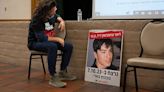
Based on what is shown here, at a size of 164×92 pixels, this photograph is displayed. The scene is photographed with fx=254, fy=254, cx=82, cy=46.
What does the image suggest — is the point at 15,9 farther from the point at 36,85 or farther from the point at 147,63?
the point at 147,63

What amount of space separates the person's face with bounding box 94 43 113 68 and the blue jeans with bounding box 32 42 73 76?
0.37m

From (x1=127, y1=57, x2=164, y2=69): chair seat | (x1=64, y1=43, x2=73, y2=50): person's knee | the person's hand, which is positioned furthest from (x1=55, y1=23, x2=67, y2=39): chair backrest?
(x1=127, y1=57, x2=164, y2=69): chair seat

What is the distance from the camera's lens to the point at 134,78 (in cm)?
308

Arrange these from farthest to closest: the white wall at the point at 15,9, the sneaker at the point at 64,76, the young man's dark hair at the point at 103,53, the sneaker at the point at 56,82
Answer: the white wall at the point at 15,9
the sneaker at the point at 64,76
the young man's dark hair at the point at 103,53
the sneaker at the point at 56,82

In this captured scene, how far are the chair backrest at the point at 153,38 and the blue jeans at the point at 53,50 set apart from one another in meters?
0.97

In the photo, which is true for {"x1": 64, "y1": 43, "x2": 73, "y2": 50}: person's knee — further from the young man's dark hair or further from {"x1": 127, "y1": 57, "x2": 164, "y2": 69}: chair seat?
{"x1": 127, "y1": 57, "x2": 164, "y2": 69}: chair seat

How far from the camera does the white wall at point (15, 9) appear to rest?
4.77 metres

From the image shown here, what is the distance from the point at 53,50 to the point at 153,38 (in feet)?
3.81

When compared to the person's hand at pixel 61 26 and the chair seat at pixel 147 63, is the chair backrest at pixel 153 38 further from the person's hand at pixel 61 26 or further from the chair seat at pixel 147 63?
the person's hand at pixel 61 26

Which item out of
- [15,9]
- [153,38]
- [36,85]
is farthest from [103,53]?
[15,9]

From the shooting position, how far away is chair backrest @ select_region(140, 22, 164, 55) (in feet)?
8.92

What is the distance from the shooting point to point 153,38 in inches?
109

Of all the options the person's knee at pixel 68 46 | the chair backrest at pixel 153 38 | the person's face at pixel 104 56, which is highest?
the chair backrest at pixel 153 38

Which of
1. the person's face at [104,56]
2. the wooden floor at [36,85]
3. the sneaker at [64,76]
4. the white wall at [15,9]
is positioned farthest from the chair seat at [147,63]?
the white wall at [15,9]
